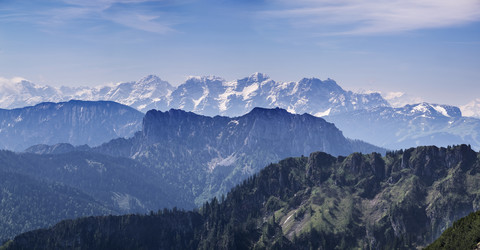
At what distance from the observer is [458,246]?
651ft

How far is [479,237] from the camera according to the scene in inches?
7677

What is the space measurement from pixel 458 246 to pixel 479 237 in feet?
28.1
